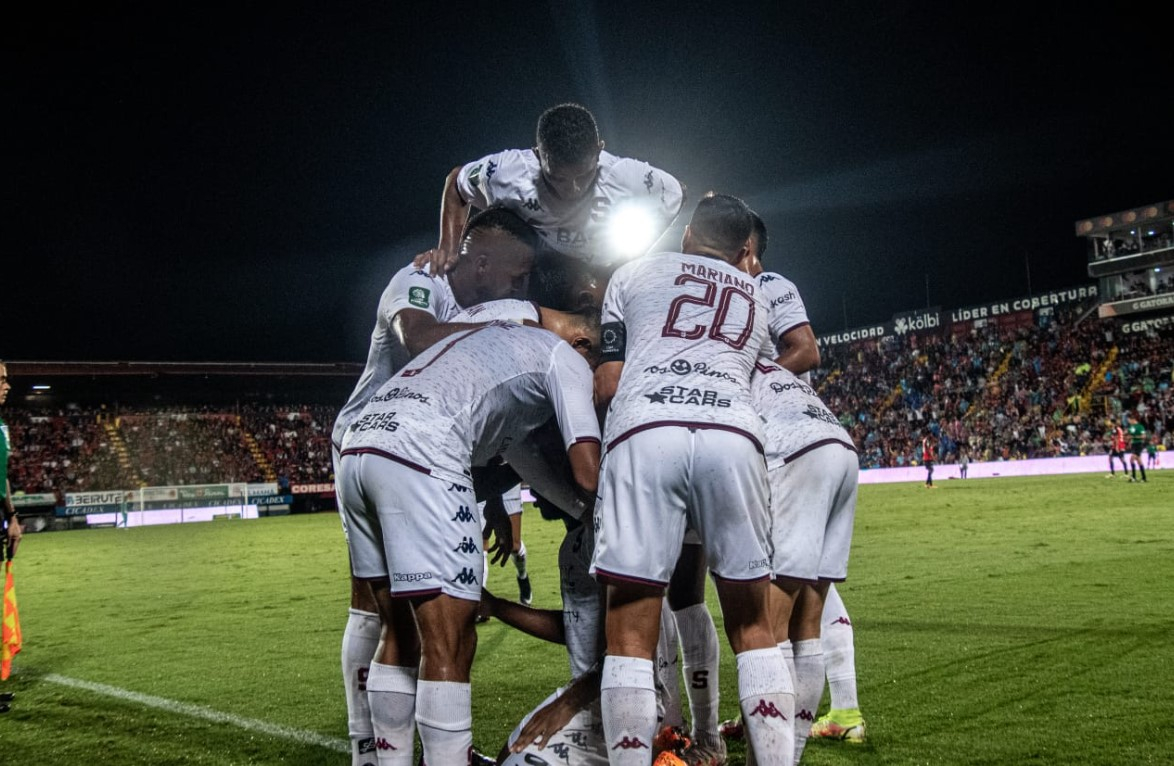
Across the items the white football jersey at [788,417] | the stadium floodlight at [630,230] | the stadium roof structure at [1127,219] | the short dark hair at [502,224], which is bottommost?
the white football jersey at [788,417]

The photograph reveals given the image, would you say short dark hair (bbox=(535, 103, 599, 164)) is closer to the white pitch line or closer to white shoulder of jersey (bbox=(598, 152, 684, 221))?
white shoulder of jersey (bbox=(598, 152, 684, 221))

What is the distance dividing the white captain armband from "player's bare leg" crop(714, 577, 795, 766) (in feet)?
3.25

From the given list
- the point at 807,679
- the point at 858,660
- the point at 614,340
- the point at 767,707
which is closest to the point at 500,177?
the point at 614,340

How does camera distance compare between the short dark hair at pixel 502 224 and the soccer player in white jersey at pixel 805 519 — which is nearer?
the soccer player in white jersey at pixel 805 519

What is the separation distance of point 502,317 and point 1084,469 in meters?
34.5

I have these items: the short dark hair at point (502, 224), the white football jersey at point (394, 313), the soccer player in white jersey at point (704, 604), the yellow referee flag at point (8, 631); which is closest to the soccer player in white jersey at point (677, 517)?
the soccer player in white jersey at point (704, 604)

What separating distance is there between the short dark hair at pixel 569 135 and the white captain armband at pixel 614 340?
1144mm

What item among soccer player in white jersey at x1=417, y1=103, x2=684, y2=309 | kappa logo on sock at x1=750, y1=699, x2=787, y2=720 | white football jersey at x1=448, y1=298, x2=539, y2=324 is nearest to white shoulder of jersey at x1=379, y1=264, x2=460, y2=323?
white football jersey at x1=448, y1=298, x2=539, y2=324

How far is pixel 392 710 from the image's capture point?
3.39m

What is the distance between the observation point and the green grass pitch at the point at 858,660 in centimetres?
440

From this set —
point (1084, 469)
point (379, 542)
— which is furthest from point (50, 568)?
point (1084, 469)

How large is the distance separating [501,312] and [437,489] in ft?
3.32

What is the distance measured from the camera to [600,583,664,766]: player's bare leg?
3.12m

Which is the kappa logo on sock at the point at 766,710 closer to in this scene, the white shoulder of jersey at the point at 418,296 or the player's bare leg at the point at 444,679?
the player's bare leg at the point at 444,679
